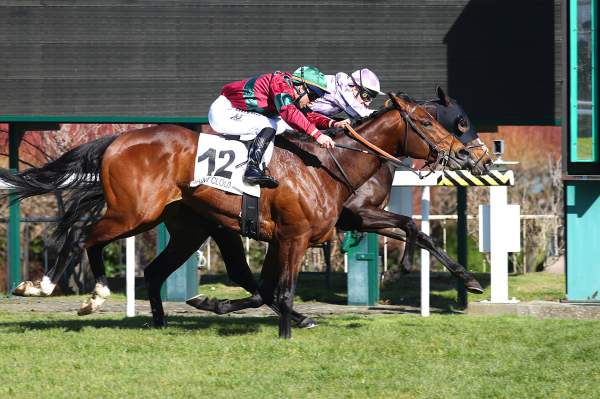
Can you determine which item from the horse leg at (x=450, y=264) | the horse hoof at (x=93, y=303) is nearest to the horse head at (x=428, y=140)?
the horse leg at (x=450, y=264)

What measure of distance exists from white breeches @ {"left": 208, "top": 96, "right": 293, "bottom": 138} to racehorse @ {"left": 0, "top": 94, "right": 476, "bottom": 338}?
0.21 m

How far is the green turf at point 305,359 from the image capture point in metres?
6.62

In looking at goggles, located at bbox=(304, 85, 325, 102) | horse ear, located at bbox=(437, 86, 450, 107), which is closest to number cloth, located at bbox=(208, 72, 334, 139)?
goggles, located at bbox=(304, 85, 325, 102)

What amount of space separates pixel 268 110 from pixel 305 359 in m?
2.14

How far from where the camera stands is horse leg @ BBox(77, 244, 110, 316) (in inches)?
339

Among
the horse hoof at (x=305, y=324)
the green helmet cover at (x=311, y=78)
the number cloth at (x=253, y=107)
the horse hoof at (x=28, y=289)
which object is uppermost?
the green helmet cover at (x=311, y=78)

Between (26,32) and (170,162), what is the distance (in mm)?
3995

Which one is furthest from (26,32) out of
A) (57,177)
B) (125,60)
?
(57,177)

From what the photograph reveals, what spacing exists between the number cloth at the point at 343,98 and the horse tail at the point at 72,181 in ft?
5.94

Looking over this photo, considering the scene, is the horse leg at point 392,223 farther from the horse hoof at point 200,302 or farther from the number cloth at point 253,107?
the horse hoof at point 200,302

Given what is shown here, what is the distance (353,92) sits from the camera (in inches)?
380

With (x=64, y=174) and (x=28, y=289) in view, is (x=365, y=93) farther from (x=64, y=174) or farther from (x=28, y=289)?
(x=28, y=289)

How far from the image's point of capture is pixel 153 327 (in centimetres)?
930

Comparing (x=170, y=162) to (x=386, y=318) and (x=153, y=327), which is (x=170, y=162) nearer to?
(x=153, y=327)
